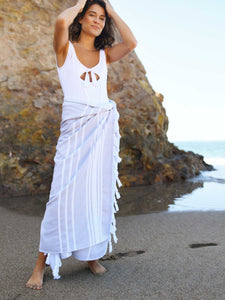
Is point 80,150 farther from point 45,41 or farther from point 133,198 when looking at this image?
point 45,41

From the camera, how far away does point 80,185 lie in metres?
2.07

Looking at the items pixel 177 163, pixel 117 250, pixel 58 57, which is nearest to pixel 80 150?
pixel 58 57

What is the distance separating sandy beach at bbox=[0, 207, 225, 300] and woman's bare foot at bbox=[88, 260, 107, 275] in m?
0.04

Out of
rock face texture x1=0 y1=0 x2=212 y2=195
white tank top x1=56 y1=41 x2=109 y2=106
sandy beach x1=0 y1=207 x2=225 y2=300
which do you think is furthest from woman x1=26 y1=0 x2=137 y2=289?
rock face texture x1=0 y1=0 x2=212 y2=195

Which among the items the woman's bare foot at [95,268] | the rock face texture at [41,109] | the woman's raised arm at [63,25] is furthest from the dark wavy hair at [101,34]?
the rock face texture at [41,109]

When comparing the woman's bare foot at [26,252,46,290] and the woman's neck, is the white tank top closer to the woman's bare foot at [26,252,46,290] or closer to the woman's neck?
the woman's neck

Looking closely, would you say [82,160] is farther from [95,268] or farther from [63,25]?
[63,25]

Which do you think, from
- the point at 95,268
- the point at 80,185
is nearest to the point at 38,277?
the point at 95,268

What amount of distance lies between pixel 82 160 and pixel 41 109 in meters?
3.18

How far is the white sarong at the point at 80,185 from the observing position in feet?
6.62

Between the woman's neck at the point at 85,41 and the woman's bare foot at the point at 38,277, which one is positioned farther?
the woman's neck at the point at 85,41

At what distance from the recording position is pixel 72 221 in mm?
2029

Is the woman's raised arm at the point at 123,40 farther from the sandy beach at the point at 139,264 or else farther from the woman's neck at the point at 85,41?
the sandy beach at the point at 139,264

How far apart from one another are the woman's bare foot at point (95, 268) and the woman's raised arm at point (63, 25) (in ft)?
4.75
